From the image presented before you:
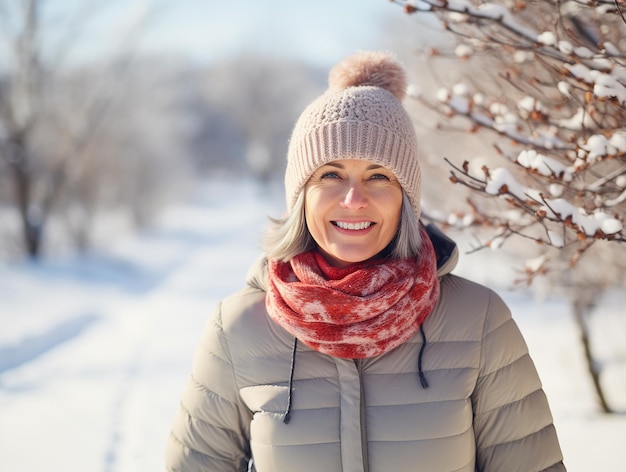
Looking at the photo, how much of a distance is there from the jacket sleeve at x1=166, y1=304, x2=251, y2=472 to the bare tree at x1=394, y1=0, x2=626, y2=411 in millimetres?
990

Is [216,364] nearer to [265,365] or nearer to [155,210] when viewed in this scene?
[265,365]

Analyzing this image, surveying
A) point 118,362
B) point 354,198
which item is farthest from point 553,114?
point 118,362

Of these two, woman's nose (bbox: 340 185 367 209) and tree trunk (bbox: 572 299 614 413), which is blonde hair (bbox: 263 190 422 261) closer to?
woman's nose (bbox: 340 185 367 209)

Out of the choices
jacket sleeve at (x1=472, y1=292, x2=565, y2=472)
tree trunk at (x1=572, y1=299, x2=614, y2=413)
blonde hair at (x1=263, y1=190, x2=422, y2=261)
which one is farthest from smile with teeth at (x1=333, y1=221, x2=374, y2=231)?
tree trunk at (x1=572, y1=299, x2=614, y2=413)

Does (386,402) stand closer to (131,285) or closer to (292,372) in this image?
(292,372)

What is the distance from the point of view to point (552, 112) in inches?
106

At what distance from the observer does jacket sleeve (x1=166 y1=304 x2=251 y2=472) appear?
171 cm

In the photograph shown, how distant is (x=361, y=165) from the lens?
167cm

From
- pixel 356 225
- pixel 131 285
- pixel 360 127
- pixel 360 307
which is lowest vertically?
pixel 131 285

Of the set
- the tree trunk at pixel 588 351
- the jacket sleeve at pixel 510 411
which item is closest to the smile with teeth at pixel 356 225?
the jacket sleeve at pixel 510 411

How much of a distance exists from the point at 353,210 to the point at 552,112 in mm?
1661

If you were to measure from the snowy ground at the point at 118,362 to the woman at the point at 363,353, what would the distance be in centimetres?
51

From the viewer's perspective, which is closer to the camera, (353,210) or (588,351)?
(353,210)

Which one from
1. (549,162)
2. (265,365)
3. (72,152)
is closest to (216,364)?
(265,365)
